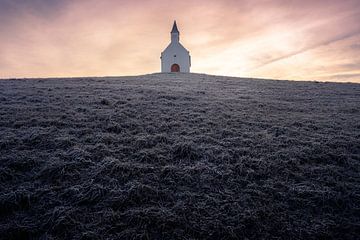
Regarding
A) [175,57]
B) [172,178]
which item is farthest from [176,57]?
[172,178]

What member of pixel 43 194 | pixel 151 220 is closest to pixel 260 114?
pixel 151 220

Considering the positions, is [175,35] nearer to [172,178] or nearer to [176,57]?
[176,57]

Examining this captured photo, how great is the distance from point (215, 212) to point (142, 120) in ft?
18.1

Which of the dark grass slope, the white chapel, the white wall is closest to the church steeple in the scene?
the white chapel

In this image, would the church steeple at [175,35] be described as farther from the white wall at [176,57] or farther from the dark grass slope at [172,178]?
the dark grass slope at [172,178]

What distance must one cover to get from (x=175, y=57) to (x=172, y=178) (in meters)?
41.6

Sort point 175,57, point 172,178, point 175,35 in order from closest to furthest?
point 172,178
point 175,57
point 175,35

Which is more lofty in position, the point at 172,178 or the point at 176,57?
the point at 176,57

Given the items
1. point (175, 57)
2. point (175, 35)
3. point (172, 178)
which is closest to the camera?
point (172, 178)

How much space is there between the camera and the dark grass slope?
12.0 feet

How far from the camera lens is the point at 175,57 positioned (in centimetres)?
4419

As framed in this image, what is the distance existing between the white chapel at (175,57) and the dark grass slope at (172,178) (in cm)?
3654

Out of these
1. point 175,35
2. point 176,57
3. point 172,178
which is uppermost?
point 175,35

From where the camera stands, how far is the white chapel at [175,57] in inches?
1742
